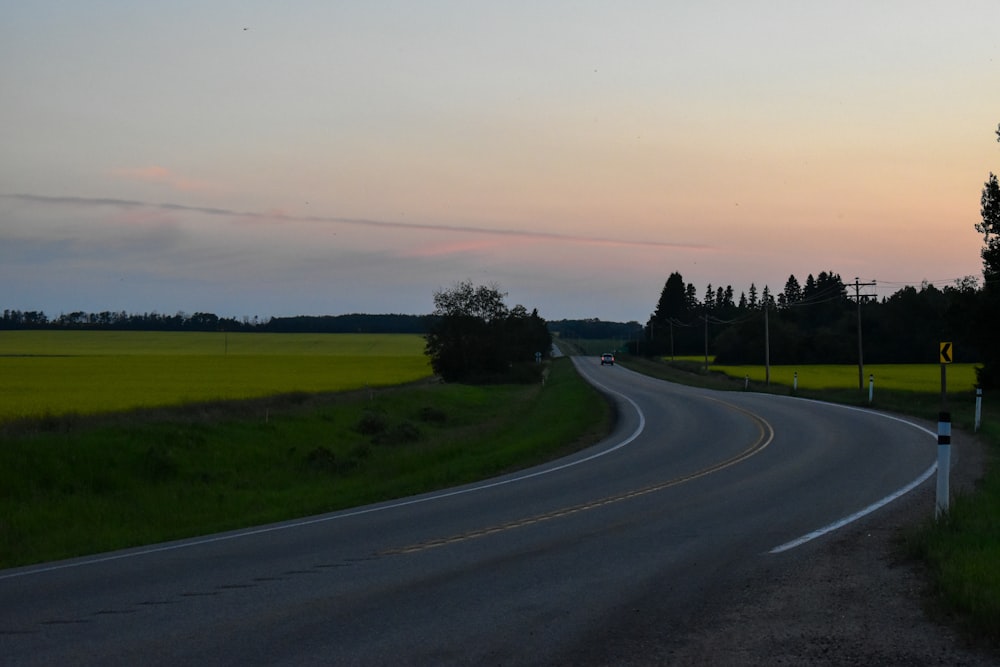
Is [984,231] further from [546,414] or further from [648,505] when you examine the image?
[648,505]

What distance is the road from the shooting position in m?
6.71

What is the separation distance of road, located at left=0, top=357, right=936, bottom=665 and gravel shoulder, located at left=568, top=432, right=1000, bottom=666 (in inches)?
7.6

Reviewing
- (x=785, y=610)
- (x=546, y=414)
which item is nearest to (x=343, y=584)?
(x=785, y=610)

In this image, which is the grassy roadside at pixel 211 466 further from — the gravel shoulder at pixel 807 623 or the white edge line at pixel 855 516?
the gravel shoulder at pixel 807 623

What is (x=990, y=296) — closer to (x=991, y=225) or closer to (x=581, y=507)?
(x=991, y=225)

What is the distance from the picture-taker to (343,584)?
857 cm

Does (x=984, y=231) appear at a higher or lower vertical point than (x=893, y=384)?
higher

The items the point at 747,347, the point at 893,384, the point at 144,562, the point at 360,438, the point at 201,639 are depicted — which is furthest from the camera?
the point at 747,347

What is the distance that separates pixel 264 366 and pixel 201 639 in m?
76.0

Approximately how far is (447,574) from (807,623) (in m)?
3.37

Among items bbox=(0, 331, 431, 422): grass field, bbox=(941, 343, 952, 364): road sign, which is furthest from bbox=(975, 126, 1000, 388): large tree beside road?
bbox=(0, 331, 431, 422): grass field

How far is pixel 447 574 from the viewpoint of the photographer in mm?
8914

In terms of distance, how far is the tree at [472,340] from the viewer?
81062 millimetres

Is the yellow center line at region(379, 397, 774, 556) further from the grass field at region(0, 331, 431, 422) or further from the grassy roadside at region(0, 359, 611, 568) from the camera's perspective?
the grass field at region(0, 331, 431, 422)
